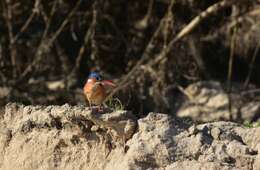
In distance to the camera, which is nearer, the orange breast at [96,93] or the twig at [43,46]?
the orange breast at [96,93]

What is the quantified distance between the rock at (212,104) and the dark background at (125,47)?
0.14 m

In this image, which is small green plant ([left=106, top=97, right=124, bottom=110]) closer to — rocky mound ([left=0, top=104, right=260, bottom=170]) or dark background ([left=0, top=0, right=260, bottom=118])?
rocky mound ([left=0, top=104, right=260, bottom=170])

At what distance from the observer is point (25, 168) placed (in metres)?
4.25

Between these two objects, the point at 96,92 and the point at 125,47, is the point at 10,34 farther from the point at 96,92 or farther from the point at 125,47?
the point at 96,92

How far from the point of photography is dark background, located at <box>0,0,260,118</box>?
912 cm

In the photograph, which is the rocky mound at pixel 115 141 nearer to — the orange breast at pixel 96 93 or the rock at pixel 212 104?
the orange breast at pixel 96 93

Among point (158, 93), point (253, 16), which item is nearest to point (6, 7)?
point (158, 93)

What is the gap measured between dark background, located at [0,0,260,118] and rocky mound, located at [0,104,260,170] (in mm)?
4292

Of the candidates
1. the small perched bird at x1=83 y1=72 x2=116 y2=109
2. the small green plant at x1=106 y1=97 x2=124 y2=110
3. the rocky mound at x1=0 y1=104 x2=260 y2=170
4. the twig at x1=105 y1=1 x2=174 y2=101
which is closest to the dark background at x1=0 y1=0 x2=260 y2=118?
the twig at x1=105 y1=1 x2=174 y2=101

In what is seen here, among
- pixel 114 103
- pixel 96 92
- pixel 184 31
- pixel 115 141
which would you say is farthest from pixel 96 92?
pixel 184 31

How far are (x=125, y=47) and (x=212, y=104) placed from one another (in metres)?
1.34

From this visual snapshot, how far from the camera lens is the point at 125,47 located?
10.2m

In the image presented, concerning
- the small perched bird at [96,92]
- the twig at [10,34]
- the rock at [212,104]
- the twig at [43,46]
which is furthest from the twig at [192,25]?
the small perched bird at [96,92]

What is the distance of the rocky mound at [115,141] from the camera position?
3793 mm
